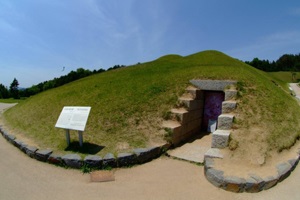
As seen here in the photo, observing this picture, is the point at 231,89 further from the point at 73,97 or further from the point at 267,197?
the point at 73,97

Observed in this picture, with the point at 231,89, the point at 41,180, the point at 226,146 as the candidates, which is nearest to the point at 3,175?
the point at 41,180

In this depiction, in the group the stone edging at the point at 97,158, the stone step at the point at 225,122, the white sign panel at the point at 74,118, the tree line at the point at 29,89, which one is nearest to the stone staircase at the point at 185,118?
the stone edging at the point at 97,158

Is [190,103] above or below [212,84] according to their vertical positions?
below

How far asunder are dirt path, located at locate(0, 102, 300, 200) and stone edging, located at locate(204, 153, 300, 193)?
0.36ft

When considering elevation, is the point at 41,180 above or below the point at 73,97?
below

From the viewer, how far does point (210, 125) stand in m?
8.77

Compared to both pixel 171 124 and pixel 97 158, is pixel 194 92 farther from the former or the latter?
pixel 97 158

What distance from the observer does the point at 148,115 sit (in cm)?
776

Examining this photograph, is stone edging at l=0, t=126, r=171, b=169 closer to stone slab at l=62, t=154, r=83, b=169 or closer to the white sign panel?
stone slab at l=62, t=154, r=83, b=169

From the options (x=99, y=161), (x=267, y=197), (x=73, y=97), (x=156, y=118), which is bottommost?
(x=267, y=197)

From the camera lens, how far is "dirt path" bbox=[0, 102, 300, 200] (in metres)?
4.39

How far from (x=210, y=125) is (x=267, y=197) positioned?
14.8 feet

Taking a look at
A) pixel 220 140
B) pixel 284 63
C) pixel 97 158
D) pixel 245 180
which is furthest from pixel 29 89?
pixel 284 63

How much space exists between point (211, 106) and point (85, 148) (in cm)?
509
